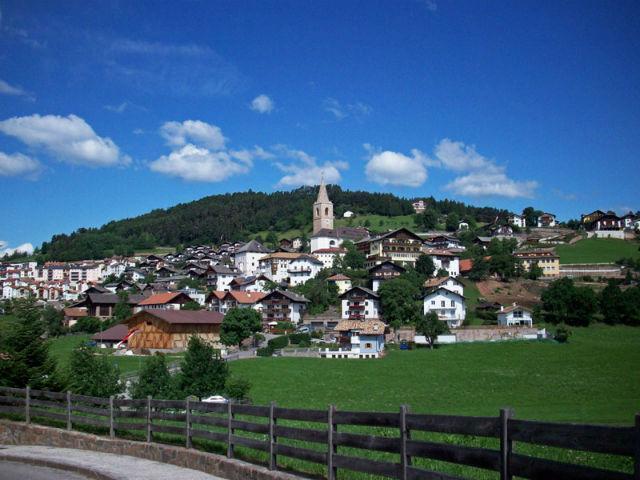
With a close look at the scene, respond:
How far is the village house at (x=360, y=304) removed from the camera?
9025 centimetres

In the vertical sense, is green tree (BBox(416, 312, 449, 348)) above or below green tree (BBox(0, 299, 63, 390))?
below

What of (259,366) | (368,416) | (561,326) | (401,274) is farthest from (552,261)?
(368,416)

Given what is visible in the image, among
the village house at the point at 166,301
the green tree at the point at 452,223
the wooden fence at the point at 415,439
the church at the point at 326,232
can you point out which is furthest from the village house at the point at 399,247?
the wooden fence at the point at 415,439

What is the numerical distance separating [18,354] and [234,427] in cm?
1296

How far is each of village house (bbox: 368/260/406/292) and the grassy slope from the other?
31005mm

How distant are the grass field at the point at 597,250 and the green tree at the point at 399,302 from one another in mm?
44750

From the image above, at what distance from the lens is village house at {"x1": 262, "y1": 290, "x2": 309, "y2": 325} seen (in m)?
97.2

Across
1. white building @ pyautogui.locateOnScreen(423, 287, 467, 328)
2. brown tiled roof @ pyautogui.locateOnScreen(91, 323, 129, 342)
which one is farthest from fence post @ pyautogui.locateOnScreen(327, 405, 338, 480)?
brown tiled roof @ pyautogui.locateOnScreen(91, 323, 129, 342)

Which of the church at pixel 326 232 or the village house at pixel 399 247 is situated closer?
the village house at pixel 399 247

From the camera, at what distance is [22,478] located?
39.5ft

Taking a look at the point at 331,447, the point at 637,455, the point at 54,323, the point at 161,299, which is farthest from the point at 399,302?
the point at 637,455

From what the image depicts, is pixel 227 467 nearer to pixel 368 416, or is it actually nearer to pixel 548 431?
pixel 368 416

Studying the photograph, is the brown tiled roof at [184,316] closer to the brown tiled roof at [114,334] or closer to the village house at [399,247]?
the brown tiled roof at [114,334]

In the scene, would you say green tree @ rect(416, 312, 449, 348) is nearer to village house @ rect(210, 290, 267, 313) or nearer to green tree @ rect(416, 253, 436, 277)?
village house @ rect(210, 290, 267, 313)
